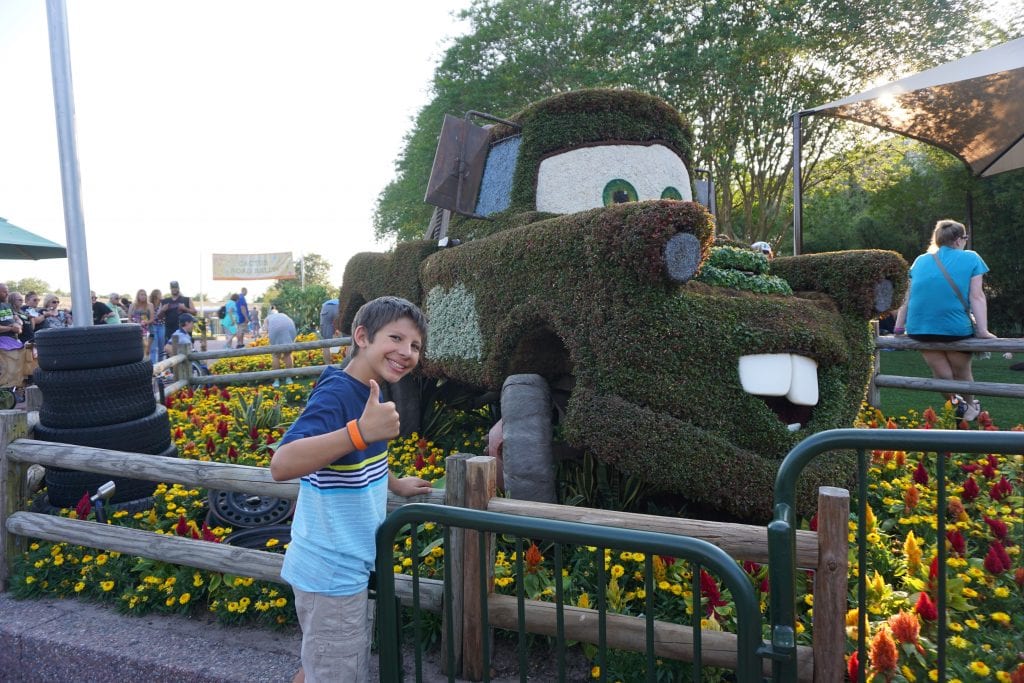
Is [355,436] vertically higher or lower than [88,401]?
higher

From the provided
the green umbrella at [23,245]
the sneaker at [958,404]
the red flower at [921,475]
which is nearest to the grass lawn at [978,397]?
the sneaker at [958,404]

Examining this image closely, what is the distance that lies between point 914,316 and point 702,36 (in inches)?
379

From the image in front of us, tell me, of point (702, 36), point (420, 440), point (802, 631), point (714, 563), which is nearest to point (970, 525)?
point (802, 631)

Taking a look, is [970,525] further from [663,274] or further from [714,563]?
[714,563]

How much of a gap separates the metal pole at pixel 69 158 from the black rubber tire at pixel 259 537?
195 centimetres

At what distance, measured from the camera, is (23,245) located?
912 cm

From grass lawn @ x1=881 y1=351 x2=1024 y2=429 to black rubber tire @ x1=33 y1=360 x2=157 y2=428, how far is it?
6173 millimetres

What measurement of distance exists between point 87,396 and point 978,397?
7.60m

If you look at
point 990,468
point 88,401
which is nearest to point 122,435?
point 88,401

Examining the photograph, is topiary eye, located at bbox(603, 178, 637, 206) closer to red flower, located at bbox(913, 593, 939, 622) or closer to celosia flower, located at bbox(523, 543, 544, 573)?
celosia flower, located at bbox(523, 543, 544, 573)

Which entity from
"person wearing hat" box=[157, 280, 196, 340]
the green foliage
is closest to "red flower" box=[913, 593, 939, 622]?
"person wearing hat" box=[157, 280, 196, 340]

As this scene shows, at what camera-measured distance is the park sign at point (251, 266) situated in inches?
1767

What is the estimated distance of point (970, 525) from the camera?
122 inches

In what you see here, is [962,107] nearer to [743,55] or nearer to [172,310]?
[743,55]
